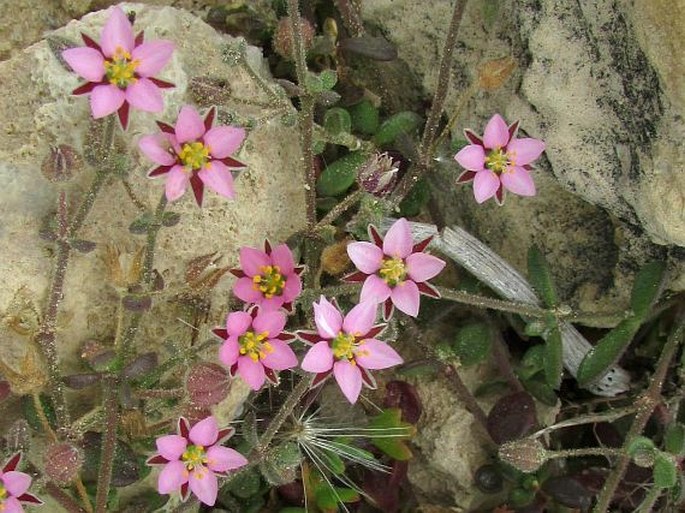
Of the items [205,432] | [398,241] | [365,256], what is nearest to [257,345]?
[205,432]

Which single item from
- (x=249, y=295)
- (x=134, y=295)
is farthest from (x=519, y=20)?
(x=134, y=295)

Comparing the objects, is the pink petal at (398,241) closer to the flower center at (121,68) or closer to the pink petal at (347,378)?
the pink petal at (347,378)

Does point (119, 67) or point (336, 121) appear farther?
point (336, 121)

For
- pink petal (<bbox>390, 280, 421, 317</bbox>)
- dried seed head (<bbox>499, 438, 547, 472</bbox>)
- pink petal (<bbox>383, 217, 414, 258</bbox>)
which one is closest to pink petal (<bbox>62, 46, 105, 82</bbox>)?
pink petal (<bbox>383, 217, 414, 258</bbox>)

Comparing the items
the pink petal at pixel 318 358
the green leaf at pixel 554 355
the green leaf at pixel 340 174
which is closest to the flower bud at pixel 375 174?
the green leaf at pixel 340 174

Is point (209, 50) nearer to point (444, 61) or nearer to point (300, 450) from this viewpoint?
point (444, 61)

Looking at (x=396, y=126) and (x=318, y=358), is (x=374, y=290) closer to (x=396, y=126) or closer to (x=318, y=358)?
(x=318, y=358)
